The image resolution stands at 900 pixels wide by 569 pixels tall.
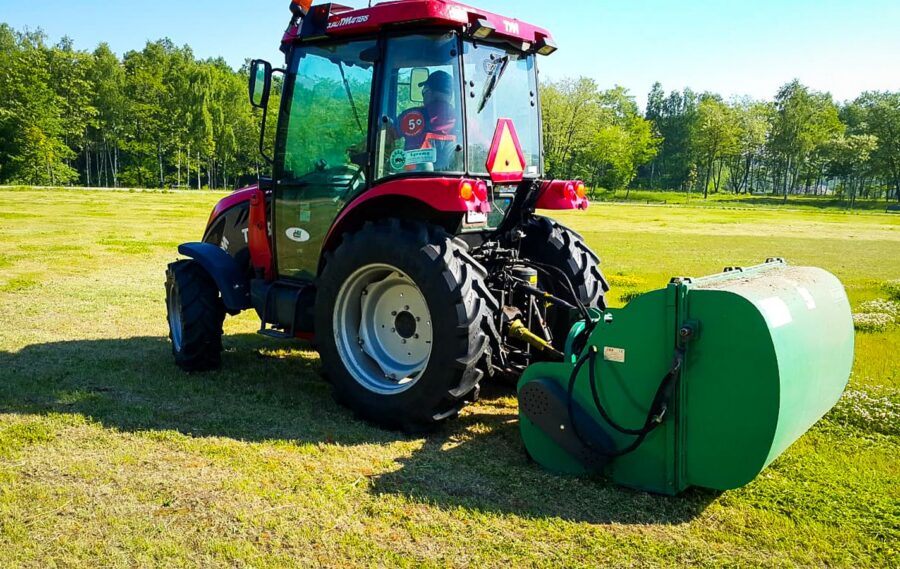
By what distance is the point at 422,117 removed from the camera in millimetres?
5191

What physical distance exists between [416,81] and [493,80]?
622 millimetres

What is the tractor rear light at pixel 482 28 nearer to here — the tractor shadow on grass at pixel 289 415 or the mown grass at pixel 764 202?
the tractor shadow on grass at pixel 289 415

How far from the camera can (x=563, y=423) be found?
4262 millimetres

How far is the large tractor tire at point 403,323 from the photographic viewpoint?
4.71 metres

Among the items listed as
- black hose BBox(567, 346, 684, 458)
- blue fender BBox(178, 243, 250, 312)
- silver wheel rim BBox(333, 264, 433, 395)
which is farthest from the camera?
blue fender BBox(178, 243, 250, 312)

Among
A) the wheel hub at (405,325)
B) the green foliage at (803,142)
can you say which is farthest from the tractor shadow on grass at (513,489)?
the green foliage at (803,142)

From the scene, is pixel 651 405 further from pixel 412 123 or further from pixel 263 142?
pixel 263 142

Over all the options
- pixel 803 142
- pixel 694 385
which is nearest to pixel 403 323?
pixel 694 385

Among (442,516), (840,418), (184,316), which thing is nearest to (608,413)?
(442,516)

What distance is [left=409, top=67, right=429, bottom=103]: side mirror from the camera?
5.19m

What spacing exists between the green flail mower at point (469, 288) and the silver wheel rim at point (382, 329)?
16mm

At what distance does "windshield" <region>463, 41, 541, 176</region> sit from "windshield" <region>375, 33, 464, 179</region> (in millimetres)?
149

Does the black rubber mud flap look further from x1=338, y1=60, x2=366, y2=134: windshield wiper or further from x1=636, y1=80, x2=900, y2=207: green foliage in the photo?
x1=636, y1=80, x2=900, y2=207: green foliage

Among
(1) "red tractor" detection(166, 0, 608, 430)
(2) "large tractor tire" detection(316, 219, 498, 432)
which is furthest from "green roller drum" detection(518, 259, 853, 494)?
(1) "red tractor" detection(166, 0, 608, 430)
